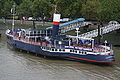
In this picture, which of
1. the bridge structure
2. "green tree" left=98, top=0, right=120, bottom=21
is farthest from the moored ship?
"green tree" left=98, top=0, right=120, bottom=21

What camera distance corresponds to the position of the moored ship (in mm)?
45312

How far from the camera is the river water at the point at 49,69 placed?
39281 millimetres

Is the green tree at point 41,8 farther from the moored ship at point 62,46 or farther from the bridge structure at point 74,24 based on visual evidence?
the moored ship at point 62,46

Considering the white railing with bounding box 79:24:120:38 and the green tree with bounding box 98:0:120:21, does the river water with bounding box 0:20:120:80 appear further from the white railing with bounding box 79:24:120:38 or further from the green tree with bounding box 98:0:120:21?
the green tree with bounding box 98:0:120:21

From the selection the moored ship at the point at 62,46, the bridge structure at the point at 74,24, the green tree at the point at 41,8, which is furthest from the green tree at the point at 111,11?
the green tree at the point at 41,8

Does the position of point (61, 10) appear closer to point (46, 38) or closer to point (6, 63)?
point (46, 38)

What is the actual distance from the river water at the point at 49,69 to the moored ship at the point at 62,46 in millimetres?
1126

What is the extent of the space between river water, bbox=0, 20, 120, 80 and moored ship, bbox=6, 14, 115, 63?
1.13m

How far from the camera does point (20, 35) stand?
5853 centimetres

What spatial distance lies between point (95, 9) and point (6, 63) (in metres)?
43.1

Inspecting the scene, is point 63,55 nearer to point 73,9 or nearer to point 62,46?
point 62,46

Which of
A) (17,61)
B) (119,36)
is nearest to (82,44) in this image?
(17,61)

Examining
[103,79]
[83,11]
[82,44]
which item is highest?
[83,11]

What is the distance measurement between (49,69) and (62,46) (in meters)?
6.81
